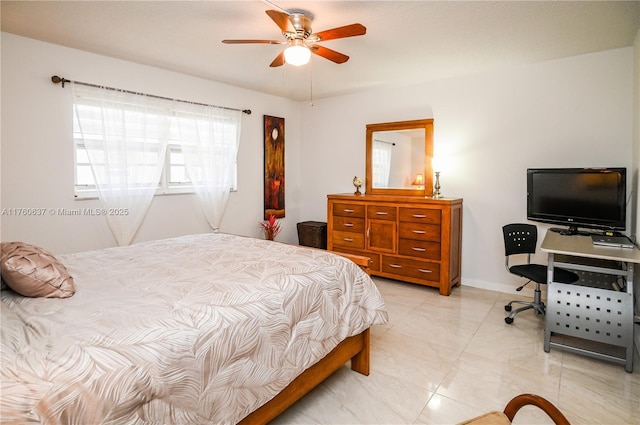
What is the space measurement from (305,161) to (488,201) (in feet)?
9.17

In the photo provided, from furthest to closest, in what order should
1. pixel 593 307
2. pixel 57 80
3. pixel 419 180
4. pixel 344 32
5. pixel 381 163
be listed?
pixel 381 163 < pixel 419 180 < pixel 57 80 < pixel 593 307 < pixel 344 32

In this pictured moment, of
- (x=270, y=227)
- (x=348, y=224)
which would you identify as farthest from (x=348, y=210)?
(x=270, y=227)

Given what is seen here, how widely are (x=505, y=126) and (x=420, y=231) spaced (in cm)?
147

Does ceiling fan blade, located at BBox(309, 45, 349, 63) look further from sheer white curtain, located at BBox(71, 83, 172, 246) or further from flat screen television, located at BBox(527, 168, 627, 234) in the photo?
flat screen television, located at BBox(527, 168, 627, 234)

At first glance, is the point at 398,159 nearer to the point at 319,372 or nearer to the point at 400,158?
the point at 400,158

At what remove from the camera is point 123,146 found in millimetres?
3607

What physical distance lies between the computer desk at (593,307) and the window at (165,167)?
3715 millimetres

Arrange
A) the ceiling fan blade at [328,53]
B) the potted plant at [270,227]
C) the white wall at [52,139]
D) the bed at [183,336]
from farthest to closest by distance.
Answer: the potted plant at [270,227]
the white wall at [52,139]
the ceiling fan blade at [328,53]
the bed at [183,336]

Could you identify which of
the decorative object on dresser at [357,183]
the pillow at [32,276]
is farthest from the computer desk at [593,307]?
the pillow at [32,276]

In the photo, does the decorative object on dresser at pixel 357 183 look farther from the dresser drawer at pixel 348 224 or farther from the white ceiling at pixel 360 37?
the white ceiling at pixel 360 37

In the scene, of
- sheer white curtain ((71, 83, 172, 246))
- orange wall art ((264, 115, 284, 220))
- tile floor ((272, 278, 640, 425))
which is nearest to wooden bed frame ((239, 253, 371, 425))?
tile floor ((272, 278, 640, 425))

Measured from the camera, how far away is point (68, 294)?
1.67 m

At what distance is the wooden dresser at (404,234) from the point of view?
13.0ft

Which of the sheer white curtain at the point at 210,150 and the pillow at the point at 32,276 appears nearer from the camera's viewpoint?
the pillow at the point at 32,276
